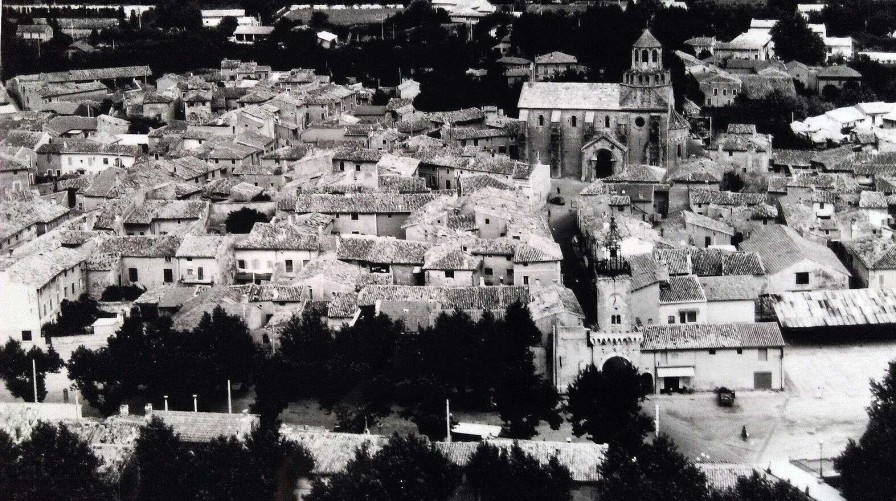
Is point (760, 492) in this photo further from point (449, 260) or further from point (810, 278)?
point (810, 278)

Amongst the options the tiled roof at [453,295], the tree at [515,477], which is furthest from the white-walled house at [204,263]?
the tree at [515,477]

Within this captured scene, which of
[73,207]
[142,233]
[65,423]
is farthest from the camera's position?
[73,207]

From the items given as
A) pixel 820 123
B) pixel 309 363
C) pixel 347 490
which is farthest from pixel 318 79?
pixel 347 490

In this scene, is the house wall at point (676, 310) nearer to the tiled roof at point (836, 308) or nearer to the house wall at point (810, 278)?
the tiled roof at point (836, 308)

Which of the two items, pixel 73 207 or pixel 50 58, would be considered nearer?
pixel 73 207

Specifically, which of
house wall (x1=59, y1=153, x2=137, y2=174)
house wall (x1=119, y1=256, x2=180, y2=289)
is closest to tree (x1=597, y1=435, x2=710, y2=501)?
house wall (x1=119, y1=256, x2=180, y2=289)

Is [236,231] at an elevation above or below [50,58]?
below

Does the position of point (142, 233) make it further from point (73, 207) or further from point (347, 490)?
point (347, 490)

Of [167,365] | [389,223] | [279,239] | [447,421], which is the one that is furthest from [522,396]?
[389,223]
